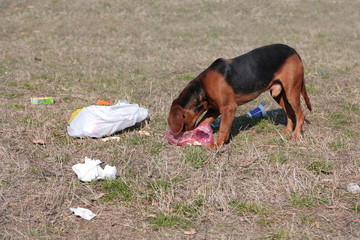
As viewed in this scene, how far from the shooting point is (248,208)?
383 centimetres

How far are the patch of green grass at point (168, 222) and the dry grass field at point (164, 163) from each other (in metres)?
0.01

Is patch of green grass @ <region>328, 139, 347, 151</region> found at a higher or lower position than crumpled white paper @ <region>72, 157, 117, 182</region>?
higher

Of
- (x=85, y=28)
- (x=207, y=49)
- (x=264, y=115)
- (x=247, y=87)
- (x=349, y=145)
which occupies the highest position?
(x=247, y=87)

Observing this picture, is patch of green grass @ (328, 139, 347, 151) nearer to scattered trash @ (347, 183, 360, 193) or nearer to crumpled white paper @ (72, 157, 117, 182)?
scattered trash @ (347, 183, 360, 193)

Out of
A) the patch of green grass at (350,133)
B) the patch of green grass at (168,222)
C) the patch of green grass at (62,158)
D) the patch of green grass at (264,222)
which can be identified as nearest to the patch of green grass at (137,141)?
the patch of green grass at (62,158)

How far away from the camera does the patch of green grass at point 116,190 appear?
13.2 feet

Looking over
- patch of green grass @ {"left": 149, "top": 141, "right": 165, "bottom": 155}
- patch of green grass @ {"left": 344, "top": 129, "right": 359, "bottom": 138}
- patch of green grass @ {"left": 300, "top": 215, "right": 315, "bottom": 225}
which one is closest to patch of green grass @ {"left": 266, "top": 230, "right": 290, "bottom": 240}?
patch of green grass @ {"left": 300, "top": 215, "right": 315, "bottom": 225}

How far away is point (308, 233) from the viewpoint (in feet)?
11.3

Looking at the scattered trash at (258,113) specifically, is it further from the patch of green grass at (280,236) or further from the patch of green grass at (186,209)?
the patch of green grass at (280,236)

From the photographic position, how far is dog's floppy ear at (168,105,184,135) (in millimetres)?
5152

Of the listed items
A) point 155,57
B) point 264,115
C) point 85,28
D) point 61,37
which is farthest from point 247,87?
point 85,28

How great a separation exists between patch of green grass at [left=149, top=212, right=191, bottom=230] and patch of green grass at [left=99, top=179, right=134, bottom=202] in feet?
1.53

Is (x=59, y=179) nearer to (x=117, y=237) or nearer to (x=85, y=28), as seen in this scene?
(x=117, y=237)

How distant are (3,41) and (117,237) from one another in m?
13.3
